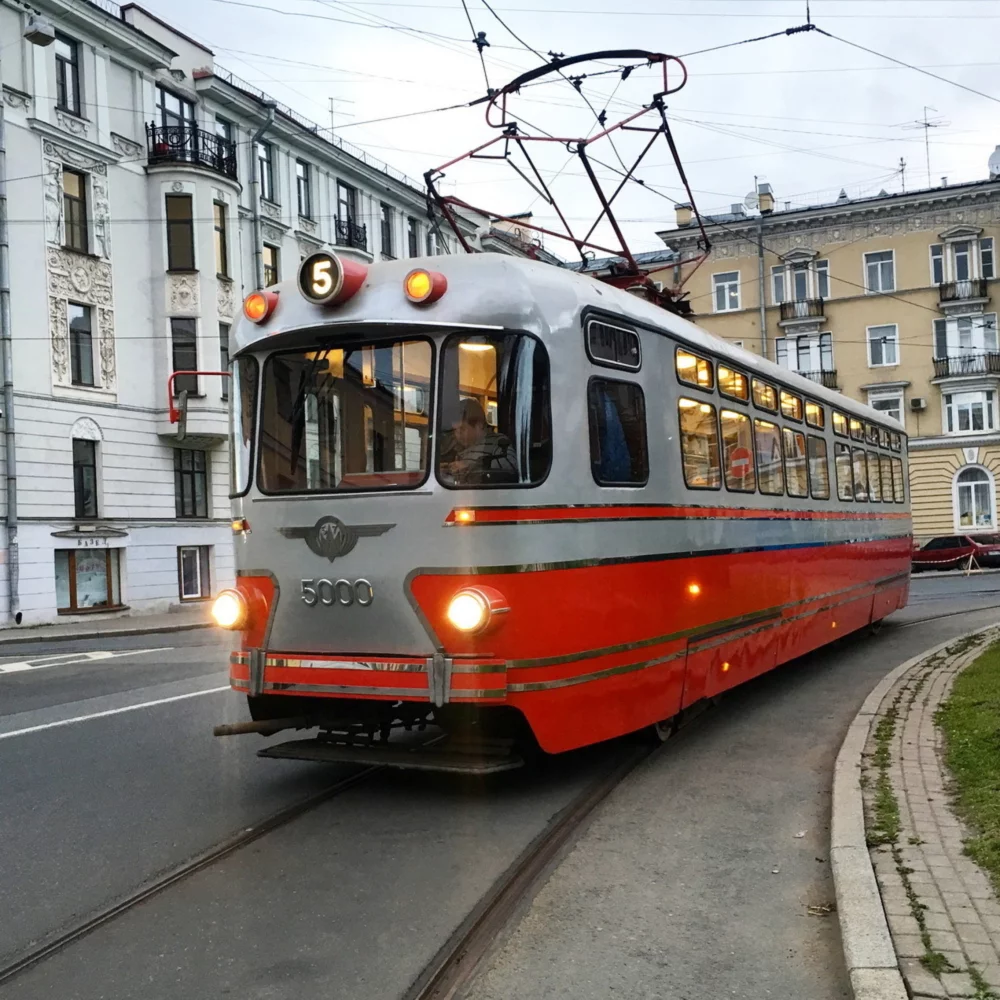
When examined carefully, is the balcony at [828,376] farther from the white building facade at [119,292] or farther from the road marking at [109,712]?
the road marking at [109,712]

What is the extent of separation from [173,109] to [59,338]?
8.06 m

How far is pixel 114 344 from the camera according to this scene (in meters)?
26.7

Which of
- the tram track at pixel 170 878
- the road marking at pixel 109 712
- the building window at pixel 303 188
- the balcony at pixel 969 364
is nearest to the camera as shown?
the tram track at pixel 170 878

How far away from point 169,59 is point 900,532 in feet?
74.1

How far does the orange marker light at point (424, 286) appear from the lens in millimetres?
6137

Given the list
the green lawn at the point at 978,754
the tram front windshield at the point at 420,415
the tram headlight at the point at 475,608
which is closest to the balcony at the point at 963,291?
the green lawn at the point at 978,754

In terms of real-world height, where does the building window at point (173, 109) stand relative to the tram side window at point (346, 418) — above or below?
above

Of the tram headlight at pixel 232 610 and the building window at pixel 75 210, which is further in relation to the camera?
the building window at pixel 75 210

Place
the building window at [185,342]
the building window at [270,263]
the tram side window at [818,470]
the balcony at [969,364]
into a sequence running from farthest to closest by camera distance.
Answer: the balcony at [969,364]
the building window at [270,263]
the building window at [185,342]
the tram side window at [818,470]

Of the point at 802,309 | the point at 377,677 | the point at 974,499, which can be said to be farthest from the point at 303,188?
the point at 974,499

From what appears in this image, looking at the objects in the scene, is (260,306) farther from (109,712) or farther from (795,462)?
(795,462)

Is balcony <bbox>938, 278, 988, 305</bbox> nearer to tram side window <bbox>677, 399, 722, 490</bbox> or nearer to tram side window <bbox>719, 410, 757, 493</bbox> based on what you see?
tram side window <bbox>719, 410, 757, 493</bbox>

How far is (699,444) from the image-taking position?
7859 millimetres

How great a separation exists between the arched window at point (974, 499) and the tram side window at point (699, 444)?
42340 mm
